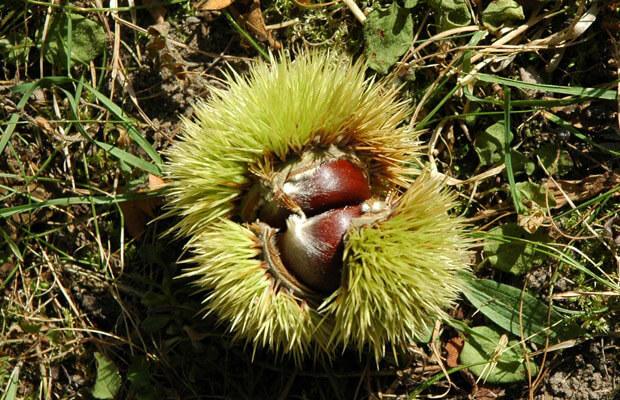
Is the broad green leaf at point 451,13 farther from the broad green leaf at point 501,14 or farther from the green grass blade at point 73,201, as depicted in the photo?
the green grass blade at point 73,201

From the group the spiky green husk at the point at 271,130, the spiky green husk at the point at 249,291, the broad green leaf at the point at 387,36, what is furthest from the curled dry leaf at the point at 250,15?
the spiky green husk at the point at 249,291

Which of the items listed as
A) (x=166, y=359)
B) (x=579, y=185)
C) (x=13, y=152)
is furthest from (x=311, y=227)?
(x=13, y=152)

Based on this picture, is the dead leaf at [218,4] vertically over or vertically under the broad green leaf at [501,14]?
over

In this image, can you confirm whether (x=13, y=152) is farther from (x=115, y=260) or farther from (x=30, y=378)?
(x=30, y=378)

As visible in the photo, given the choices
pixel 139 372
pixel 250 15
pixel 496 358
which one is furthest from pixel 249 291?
pixel 250 15

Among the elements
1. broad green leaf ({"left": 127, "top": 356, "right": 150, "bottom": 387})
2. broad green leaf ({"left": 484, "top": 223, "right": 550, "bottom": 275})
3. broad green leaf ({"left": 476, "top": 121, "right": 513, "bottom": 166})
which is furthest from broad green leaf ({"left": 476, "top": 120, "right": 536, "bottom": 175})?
broad green leaf ({"left": 127, "top": 356, "right": 150, "bottom": 387})

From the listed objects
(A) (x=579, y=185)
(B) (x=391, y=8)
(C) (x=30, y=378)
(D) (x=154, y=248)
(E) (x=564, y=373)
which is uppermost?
(B) (x=391, y=8)
